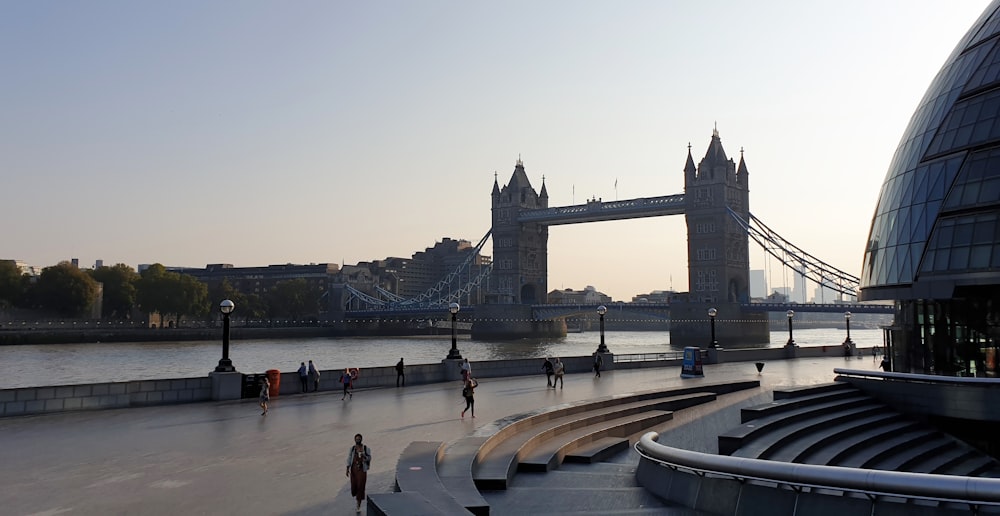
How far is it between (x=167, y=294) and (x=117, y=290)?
7002mm

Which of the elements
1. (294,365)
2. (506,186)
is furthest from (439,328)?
(294,365)

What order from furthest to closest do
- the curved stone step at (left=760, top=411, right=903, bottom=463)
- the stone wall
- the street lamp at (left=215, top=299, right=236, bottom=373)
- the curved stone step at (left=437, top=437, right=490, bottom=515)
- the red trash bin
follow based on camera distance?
the red trash bin, the street lamp at (left=215, top=299, right=236, bottom=373), the stone wall, the curved stone step at (left=760, top=411, right=903, bottom=463), the curved stone step at (left=437, top=437, right=490, bottom=515)

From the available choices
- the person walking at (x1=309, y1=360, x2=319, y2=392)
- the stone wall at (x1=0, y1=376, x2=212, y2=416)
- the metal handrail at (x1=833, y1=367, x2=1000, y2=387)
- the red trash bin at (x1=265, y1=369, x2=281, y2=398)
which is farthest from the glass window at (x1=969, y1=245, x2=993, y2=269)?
the stone wall at (x1=0, y1=376, x2=212, y2=416)

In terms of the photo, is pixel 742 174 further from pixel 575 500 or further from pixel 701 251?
pixel 575 500

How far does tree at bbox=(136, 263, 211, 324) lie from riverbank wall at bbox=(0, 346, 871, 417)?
89559mm

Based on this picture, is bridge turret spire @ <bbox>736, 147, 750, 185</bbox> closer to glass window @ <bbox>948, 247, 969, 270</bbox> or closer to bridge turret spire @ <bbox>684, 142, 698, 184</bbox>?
bridge turret spire @ <bbox>684, 142, 698, 184</bbox>

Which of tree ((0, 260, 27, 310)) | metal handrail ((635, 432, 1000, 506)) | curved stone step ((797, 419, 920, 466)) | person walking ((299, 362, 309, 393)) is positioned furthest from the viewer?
tree ((0, 260, 27, 310))

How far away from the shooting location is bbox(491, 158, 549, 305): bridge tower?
145 meters

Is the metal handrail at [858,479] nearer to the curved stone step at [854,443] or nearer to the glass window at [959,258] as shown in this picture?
the curved stone step at [854,443]

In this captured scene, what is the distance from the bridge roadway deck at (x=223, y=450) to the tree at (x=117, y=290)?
96.9 meters

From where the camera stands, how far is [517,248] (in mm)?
145125

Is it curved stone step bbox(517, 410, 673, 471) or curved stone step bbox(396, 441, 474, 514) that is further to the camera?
curved stone step bbox(517, 410, 673, 471)

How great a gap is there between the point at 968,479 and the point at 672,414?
10.7m

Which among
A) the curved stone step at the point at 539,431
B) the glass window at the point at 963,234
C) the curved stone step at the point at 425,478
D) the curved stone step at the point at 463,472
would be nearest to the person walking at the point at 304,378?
the curved stone step at the point at 539,431
